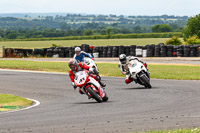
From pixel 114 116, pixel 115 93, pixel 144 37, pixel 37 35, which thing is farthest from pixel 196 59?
pixel 37 35

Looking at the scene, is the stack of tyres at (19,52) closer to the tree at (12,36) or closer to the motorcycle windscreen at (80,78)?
the motorcycle windscreen at (80,78)

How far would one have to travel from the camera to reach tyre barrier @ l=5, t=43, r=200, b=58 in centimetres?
4134

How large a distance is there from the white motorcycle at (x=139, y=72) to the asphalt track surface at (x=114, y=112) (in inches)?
13.7

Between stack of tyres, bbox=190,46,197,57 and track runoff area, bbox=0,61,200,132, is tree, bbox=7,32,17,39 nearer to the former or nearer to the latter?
stack of tyres, bbox=190,46,197,57

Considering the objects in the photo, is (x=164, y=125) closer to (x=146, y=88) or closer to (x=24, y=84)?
(x=146, y=88)

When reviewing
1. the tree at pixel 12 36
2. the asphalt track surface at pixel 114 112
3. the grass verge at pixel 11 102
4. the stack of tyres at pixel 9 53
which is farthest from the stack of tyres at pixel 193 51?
the tree at pixel 12 36

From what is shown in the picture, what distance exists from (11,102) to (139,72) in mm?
5068

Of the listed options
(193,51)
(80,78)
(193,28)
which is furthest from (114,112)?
(193,28)

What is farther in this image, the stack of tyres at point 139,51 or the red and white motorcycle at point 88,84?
the stack of tyres at point 139,51

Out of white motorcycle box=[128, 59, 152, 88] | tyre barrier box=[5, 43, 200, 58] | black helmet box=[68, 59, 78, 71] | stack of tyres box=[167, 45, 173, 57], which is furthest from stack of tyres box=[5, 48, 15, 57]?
black helmet box=[68, 59, 78, 71]

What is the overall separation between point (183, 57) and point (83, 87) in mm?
27299

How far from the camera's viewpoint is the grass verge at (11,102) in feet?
49.0

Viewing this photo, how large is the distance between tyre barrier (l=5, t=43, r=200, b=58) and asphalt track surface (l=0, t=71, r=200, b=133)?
21755 millimetres

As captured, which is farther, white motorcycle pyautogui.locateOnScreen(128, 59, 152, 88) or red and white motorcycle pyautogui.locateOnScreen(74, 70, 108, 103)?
white motorcycle pyautogui.locateOnScreen(128, 59, 152, 88)
